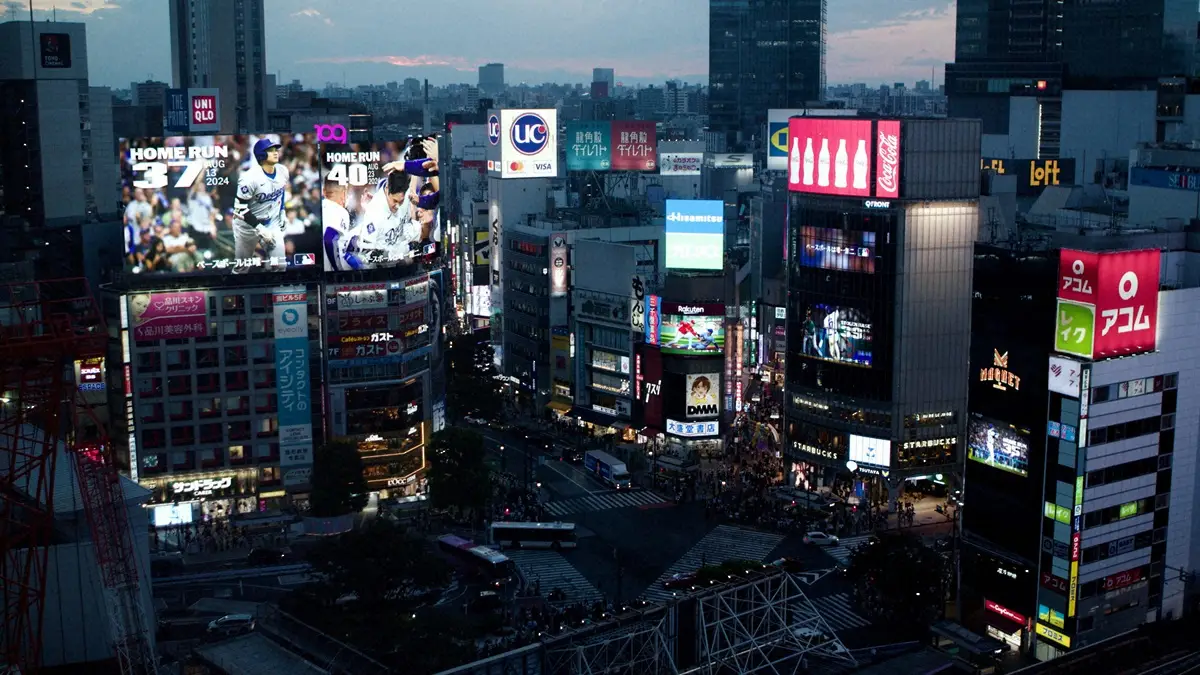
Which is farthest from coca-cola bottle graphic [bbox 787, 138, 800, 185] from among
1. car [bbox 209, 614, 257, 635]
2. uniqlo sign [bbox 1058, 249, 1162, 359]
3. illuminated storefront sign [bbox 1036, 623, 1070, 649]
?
car [bbox 209, 614, 257, 635]

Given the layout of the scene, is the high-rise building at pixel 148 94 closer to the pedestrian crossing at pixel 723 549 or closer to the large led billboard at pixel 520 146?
the large led billboard at pixel 520 146

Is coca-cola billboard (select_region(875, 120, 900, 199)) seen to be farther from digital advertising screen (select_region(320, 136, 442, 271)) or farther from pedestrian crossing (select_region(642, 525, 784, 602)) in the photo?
digital advertising screen (select_region(320, 136, 442, 271))

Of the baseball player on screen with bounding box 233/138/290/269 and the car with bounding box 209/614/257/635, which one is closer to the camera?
the car with bounding box 209/614/257/635

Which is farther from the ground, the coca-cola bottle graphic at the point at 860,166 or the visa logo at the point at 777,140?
the visa logo at the point at 777,140

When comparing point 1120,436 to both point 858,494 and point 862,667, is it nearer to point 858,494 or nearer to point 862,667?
point 862,667

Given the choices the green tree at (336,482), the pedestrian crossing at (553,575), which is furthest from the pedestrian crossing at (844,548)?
the green tree at (336,482)

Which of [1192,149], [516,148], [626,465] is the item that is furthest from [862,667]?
[516,148]

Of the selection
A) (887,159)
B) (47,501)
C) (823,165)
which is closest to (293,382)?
(823,165)
